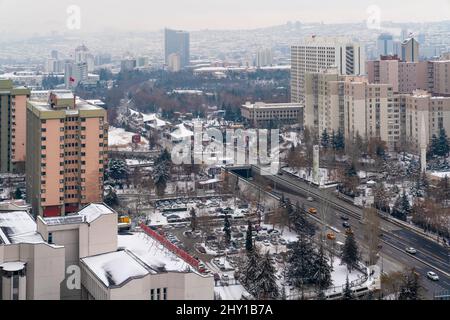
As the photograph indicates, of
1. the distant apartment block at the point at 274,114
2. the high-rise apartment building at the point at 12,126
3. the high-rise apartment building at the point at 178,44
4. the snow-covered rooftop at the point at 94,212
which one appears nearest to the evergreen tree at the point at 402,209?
the snow-covered rooftop at the point at 94,212

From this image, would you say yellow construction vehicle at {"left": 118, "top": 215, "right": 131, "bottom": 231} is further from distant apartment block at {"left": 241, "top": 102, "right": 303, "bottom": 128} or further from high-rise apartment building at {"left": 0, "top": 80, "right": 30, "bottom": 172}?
distant apartment block at {"left": 241, "top": 102, "right": 303, "bottom": 128}

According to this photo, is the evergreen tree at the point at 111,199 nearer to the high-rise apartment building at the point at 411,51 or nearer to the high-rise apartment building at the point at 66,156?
the high-rise apartment building at the point at 66,156

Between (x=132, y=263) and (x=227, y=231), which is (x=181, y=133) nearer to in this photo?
(x=227, y=231)

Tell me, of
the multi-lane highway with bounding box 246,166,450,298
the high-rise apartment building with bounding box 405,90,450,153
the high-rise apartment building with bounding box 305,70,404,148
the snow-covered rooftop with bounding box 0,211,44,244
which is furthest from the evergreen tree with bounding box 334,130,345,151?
the snow-covered rooftop with bounding box 0,211,44,244

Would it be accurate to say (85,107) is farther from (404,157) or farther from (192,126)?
(192,126)

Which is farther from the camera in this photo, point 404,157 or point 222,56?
point 222,56
